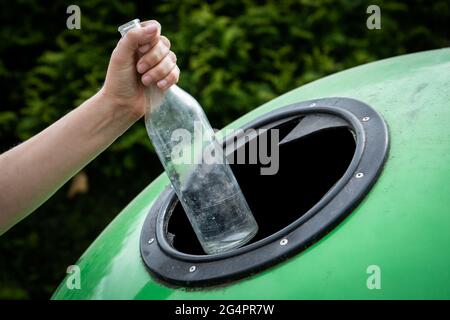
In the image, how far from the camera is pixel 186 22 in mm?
4555

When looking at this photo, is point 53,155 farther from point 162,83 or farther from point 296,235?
point 296,235

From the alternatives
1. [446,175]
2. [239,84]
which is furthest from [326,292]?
[239,84]

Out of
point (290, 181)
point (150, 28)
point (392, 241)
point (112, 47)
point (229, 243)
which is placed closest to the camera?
point (392, 241)

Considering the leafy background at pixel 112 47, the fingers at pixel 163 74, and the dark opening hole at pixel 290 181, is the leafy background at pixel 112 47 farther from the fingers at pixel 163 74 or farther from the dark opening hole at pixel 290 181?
the fingers at pixel 163 74

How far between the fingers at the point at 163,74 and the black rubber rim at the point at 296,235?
0.42 m

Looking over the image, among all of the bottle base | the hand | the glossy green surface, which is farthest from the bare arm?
the bottle base

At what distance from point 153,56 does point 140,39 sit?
0.18 feet

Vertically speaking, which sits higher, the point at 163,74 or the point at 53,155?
the point at 163,74

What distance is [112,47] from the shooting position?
467cm

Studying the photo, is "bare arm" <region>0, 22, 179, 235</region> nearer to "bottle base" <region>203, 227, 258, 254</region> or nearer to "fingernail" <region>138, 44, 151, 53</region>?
"fingernail" <region>138, 44, 151, 53</region>

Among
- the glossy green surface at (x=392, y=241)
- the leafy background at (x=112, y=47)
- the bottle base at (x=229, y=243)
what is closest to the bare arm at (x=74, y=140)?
the glossy green surface at (x=392, y=241)

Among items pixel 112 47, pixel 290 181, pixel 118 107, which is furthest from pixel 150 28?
pixel 112 47

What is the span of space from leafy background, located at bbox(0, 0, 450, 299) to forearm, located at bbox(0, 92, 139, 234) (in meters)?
2.61

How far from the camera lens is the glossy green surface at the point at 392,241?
1219 millimetres
